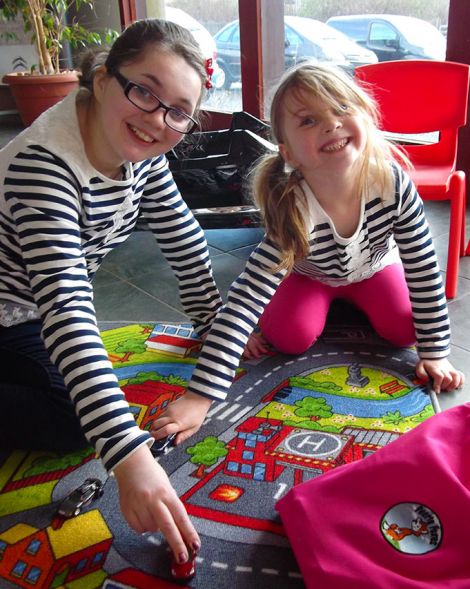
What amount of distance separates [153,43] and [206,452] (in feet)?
2.03

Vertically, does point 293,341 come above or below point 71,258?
below

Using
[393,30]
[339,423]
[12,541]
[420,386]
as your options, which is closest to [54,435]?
[12,541]

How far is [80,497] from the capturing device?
0.86 meters

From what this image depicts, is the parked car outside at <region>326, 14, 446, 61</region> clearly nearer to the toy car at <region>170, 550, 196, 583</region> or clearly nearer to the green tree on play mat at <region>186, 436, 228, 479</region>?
the green tree on play mat at <region>186, 436, 228, 479</region>

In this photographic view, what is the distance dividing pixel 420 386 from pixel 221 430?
1.25 ft

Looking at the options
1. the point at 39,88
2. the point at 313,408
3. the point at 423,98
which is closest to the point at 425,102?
the point at 423,98

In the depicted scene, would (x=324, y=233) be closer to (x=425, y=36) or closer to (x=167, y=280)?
(x=167, y=280)

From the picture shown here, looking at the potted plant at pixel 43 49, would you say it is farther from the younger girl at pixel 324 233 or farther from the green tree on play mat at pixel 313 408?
the green tree on play mat at pixel 313 408

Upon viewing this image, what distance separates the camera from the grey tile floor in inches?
50.9

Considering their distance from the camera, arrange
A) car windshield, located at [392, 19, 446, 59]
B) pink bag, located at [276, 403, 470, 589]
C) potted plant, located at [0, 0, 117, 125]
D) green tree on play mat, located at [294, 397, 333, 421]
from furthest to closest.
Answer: potted plant, located at [0, 0, 117, 125]
car windshield, located at [392, 19, 446, 59]
green tree on play mat, located at [294, 397, 333, 421]
pink bag, located at [276, 403, 470, 589]

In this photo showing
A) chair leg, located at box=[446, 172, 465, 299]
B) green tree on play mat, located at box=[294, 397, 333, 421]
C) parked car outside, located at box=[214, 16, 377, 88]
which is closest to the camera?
green tree on play mat, located at box=[294, 397, 333, 421]

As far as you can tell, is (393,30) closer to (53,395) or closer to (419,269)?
(419,269)

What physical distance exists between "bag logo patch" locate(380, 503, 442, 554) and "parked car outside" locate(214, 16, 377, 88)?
1816mm

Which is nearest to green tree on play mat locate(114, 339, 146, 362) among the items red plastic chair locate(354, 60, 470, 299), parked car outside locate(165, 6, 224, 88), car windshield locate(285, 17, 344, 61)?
red plastic chair locate(354, 60, 470, 299)
